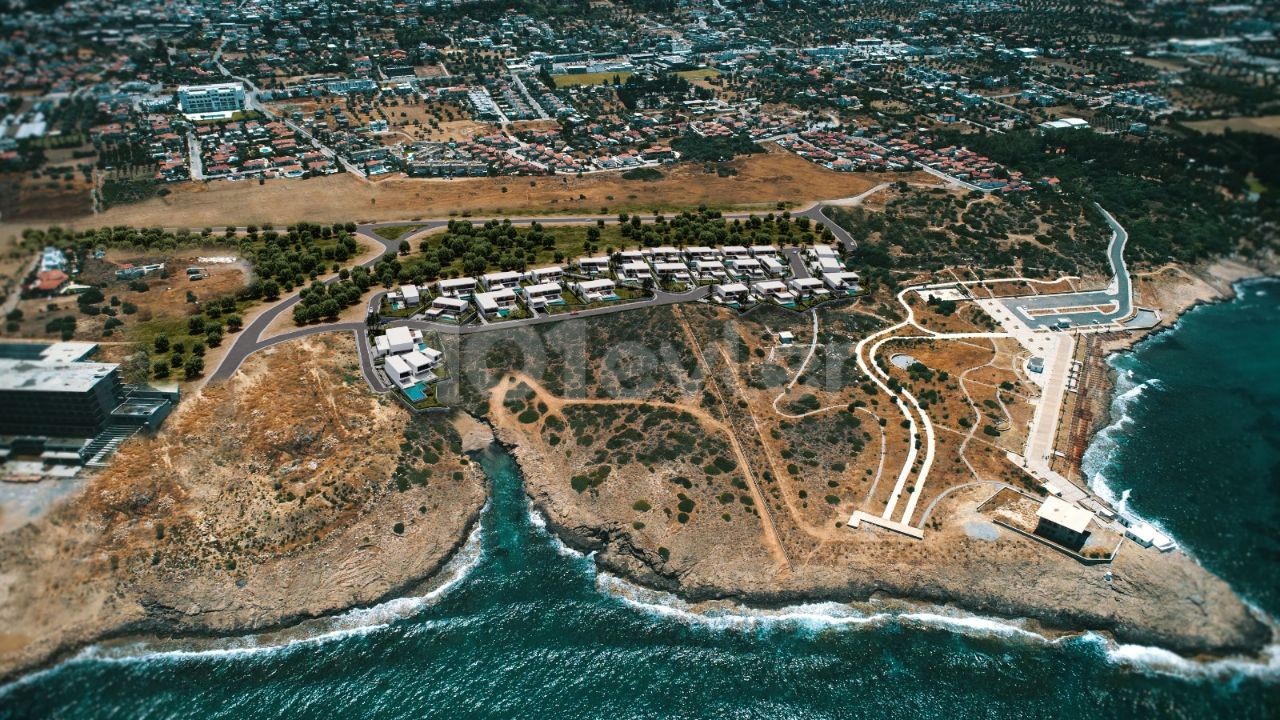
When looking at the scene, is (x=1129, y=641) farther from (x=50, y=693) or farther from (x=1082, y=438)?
(x=50, y=693)

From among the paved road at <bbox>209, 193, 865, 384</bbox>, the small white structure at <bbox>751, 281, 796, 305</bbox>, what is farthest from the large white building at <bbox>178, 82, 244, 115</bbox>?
the small white structure at <bbox>751, 281, 796, 305</bbox>

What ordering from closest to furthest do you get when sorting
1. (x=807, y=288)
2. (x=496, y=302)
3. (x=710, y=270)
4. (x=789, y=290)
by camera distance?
(x=496, y=302), (x=789, y=290), (x=807, y=288), (x=710, y=270)

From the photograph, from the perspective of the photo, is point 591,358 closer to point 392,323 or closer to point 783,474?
point 392,323

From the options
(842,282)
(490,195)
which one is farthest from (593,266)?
(490,195)

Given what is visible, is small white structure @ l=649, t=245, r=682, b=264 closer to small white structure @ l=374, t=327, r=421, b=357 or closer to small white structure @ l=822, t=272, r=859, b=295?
small white structure @ l=822, t=272, r=859, b=295

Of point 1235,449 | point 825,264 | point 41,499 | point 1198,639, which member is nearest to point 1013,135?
point 825,264

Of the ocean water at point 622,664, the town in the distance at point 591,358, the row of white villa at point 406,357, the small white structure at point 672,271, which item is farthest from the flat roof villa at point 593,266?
the ocean water at point 622,664
